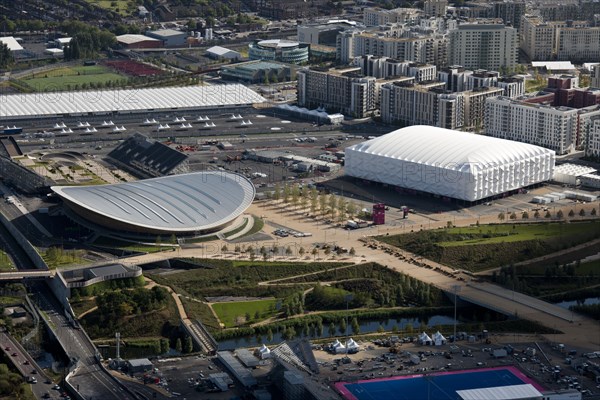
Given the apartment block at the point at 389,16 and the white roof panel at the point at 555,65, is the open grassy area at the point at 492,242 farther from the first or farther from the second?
the apartment block at the point at 389,16

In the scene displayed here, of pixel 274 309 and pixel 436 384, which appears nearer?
pixel 436 384

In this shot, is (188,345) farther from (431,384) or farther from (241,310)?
(431,384)

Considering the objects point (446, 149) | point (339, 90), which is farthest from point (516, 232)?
→ point (339, 90)

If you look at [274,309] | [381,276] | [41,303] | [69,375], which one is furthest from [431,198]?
[69,375]

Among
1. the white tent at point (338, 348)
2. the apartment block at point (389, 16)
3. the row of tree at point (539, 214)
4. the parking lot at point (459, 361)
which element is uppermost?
the apartment block at point (389, 16)

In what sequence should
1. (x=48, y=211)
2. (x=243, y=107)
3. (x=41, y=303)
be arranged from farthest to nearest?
1. (x=243, y=107)
2. (x=48, y=211)
3. (x=41, y=303)

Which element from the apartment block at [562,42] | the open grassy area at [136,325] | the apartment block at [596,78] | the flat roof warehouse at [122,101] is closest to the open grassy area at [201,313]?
the open grassy area at [136,325]

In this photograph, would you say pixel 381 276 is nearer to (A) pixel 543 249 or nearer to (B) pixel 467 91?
(A) pixel 543 249
